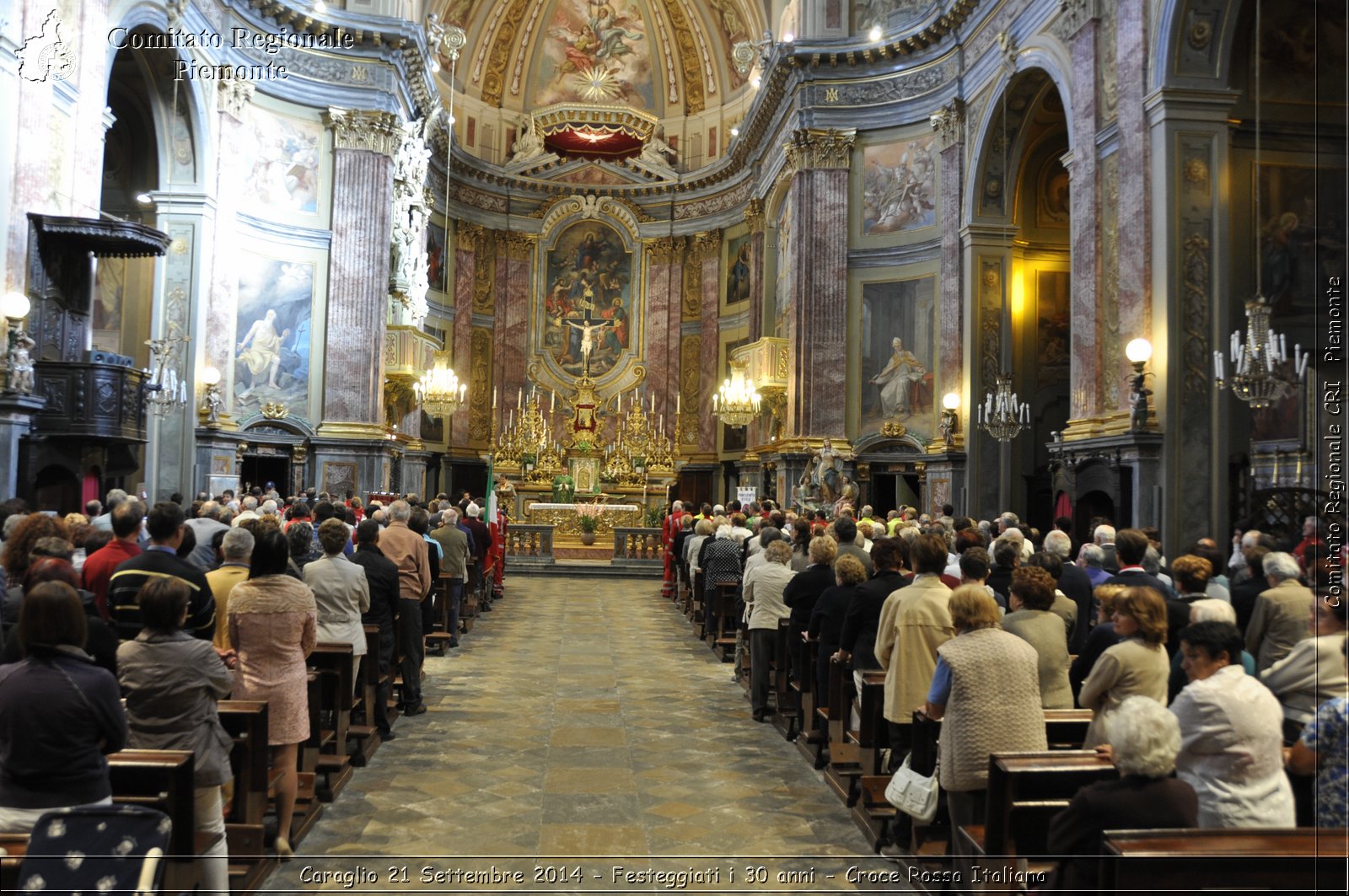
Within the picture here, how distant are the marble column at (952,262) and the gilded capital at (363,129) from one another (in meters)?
11.4

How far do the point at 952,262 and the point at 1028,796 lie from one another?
17274 mm

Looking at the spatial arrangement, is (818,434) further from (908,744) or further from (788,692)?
(908,744)

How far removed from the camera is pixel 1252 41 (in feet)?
43.1

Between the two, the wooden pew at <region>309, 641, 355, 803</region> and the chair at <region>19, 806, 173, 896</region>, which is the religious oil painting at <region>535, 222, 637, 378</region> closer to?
the wooden pew at <region>309, 641, 355, 803</region>

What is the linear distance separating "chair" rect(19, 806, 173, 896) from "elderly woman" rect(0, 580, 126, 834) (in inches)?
21.7

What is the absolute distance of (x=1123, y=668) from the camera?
14.7 ft

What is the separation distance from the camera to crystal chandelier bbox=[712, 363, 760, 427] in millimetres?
25797

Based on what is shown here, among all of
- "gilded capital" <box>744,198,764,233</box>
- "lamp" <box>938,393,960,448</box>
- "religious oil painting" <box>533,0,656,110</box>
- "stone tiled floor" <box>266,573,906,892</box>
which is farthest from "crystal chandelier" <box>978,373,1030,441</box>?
"religious oil painting" <box>533,0,656,110</box>

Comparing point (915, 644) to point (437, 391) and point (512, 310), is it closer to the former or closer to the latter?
point (437, 391)

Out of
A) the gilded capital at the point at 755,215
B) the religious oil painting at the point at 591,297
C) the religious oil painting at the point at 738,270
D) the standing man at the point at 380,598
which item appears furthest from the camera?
the religious oil painting at the point at 591,297

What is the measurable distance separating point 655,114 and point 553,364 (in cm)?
853

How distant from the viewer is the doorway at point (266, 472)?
67.8 ft

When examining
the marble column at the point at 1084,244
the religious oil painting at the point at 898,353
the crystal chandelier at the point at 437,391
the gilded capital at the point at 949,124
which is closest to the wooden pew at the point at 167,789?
the marble column at the point at 1084,244

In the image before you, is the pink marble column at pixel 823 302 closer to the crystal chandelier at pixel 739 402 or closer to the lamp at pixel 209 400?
the crystal chandelier at pixel 739 402
